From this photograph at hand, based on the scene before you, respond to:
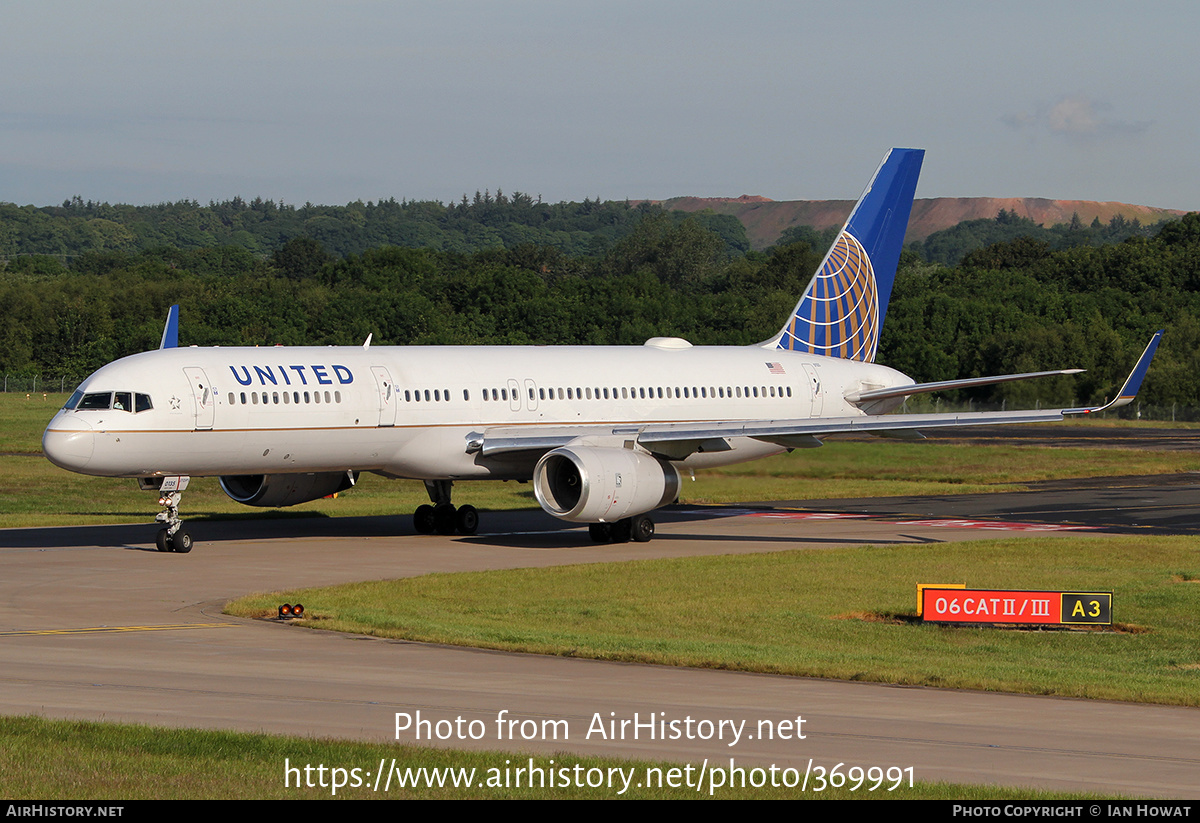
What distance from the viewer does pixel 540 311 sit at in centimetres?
11669

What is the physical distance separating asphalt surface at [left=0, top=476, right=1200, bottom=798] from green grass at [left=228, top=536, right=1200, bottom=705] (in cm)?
84

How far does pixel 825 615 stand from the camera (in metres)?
25.1

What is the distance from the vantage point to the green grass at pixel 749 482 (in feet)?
133

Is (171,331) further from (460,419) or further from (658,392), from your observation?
(658,392)

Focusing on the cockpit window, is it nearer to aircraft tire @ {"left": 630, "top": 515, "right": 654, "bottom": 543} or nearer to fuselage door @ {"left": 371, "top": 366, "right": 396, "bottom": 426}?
fuselage door @ {"left": 371, "top": 366, "right": 396, "bottom": 426}

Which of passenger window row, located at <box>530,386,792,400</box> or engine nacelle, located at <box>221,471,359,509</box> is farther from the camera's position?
passenger window row, located at <box>530,386,792,400</box>

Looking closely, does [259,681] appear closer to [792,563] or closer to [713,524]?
[792,563]

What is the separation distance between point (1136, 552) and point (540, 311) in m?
85.3

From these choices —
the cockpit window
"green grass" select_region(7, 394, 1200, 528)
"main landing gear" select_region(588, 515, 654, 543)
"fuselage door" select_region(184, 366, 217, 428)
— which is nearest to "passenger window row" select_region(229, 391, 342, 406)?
"fuselage door" select_region(184, 366, 217, 428)

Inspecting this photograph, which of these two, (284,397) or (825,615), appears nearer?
(825,615)

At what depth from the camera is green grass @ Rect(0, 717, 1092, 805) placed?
1242 cm

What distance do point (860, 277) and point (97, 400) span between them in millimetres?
25142

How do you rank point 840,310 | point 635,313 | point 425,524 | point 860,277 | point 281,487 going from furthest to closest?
point 635,313
point 860,277
point 840,310
point 425,524
point 281,487

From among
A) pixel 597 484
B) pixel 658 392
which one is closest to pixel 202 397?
pixel 597 484
